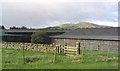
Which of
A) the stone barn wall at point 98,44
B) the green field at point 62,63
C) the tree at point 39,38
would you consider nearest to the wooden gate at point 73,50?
the green field at point 62,63

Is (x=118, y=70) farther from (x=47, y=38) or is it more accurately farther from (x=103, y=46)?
(x=47, y=38)

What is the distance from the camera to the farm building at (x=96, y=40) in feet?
136

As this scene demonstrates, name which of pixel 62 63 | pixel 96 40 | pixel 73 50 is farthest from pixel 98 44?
pixel 62 63

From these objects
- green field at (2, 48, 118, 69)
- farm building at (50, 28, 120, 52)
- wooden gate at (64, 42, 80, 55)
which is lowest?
green field at (2, 48, 118, 69)

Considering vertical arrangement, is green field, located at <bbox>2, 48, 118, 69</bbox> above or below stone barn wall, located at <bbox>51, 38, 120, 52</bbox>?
below

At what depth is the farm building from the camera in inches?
1632

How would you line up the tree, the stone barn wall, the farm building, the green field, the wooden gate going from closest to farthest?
the green field, the wooden gate, the stone barn wall, the farm building, the tree

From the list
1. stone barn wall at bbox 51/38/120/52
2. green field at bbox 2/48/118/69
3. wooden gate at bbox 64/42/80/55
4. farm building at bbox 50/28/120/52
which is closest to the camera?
green field at bbox 2/48/118/69

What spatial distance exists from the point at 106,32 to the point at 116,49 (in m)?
16.8

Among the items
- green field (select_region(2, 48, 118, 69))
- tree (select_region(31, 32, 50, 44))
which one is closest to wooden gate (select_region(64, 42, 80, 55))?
green field (select_region(2, 48, 118, 69))

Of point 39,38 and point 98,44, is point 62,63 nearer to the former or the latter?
point 98,44

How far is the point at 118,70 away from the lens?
16297 mm

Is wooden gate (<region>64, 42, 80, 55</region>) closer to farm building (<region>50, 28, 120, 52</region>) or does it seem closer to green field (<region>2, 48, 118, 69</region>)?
green field (<region>2, 48, 118, 69</region>)

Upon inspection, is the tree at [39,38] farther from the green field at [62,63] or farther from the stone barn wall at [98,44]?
the green field at [62,63]
